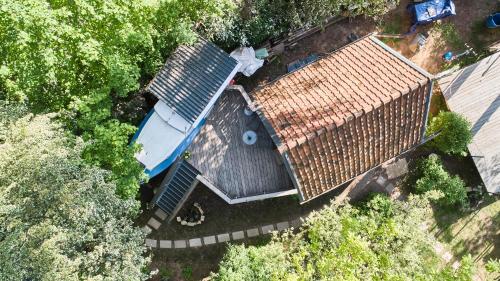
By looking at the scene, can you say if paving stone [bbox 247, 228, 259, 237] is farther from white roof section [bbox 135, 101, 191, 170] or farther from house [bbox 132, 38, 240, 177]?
white roof section [bbox 135, 101, 191, 170]

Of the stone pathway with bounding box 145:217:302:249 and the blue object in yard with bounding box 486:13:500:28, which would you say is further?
the blue object in yard with bounding box 486:13:500:28

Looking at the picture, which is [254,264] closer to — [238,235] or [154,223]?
[238,235]

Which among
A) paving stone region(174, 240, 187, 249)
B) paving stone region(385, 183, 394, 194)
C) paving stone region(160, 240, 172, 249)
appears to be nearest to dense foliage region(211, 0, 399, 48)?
paving stone region(385, 183, 394, 194)

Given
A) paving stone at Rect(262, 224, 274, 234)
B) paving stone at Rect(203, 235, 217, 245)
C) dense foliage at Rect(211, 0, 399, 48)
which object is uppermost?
dense foliage at Rect(211, 0, 399, 48)

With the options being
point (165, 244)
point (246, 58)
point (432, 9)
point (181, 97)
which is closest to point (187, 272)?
point (165, 244)

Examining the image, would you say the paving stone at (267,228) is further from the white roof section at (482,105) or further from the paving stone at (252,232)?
the white roof section at (482,105)

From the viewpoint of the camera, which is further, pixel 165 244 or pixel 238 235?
pixel 238 235

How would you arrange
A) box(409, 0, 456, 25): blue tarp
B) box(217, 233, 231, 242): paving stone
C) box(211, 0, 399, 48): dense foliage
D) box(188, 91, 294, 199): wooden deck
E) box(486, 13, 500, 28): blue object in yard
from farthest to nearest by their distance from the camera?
box(486, 13, 500, 28): blue object in yard → box(409, 0, 456, 25): blue tarp → box(217, 233, 231, 242): paving stone → box(211, 0, 399, 48): dense foliage → box(188, 91, 294, 199): wooden deck
